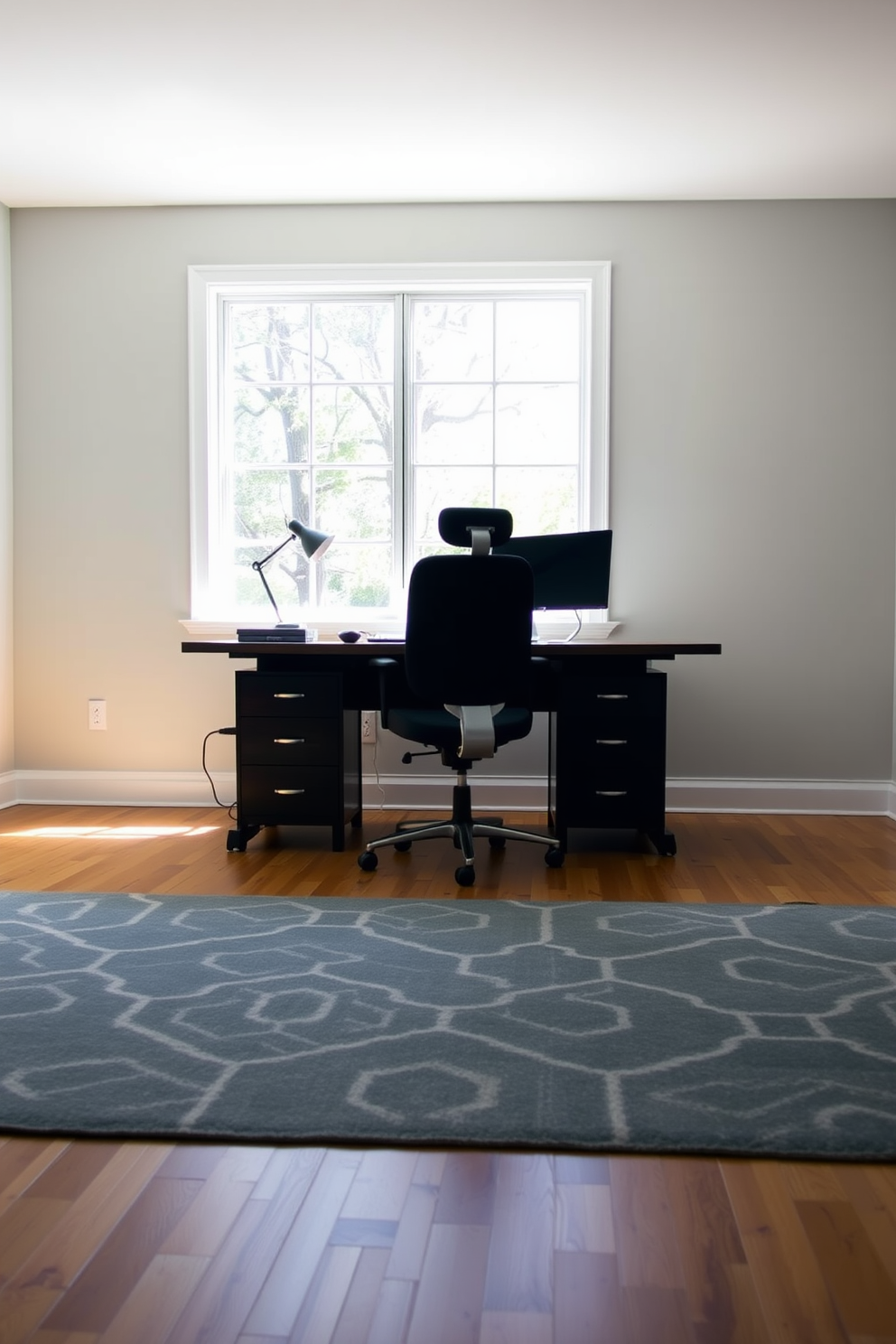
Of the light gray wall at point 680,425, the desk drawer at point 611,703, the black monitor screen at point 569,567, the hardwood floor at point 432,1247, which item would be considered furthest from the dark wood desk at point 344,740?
the hardwood floor at point 432,1247

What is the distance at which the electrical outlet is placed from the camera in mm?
4934

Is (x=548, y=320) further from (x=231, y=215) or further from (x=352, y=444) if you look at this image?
(x=231, y=215)

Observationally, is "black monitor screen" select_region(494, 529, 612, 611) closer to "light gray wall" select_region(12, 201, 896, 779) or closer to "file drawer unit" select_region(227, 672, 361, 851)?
"light gray wall" select_region(12, 201, 896, 779)

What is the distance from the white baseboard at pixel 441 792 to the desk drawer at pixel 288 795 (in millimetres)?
899

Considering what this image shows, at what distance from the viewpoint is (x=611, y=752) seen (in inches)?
153

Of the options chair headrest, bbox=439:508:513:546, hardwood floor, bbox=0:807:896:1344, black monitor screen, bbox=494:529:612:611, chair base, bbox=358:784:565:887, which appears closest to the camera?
hardwood floor, bbox=0:807:896:1344

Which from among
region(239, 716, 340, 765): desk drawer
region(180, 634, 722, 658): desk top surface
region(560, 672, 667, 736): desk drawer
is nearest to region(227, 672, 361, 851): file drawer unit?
region(239, 716, 340, 765): desk drawer

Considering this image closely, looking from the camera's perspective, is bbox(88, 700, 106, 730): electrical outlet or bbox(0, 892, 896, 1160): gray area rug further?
bbox(88, 700, 106, 730): electrical outlet

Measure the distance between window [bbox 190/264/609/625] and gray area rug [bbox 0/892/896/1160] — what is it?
2.06m

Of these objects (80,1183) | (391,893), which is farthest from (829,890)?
(80,1183)

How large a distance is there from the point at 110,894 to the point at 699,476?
288 cm

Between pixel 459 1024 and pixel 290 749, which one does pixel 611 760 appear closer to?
pixel 290 749

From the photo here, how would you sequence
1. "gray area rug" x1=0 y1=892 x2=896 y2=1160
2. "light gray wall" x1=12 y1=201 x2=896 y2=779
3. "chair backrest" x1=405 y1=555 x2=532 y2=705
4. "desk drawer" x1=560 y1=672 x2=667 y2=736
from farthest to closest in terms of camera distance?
"light gray wall" x1=12 y1=201 x2=896 y2=779
"desk drawer" x1=560 y1=672 x2=667 y2=736
"chair backrest" x1=405 y1=555 x2=532 y2=705
"gray area rug" x1=0 y1=892 x2=896 y2=1160

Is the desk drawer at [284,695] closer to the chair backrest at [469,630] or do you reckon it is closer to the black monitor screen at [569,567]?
the chair backrest at [469,630]
